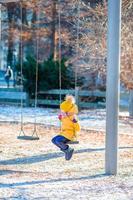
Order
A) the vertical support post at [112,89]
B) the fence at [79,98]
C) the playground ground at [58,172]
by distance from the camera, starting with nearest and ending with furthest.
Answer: the playground ground at [58,172], the vertical support post at [112,89], the fence at [79,98]

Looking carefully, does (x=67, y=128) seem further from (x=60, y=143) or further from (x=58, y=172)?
(x=58, y=172)

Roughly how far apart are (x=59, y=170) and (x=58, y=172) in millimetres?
196

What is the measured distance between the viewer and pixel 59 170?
872cm

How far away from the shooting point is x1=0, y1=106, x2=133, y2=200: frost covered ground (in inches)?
278

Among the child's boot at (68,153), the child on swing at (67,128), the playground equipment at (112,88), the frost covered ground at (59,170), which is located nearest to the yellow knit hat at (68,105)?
the child on swing at (67,128)

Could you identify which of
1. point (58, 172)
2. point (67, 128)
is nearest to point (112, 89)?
point (67, 128)

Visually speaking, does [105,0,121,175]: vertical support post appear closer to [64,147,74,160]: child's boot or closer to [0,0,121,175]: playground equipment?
[0,0,121,175]: playground equipment

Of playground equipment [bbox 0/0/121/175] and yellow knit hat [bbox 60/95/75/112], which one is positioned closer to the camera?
playground equipment [bbox 0/0/121/175]

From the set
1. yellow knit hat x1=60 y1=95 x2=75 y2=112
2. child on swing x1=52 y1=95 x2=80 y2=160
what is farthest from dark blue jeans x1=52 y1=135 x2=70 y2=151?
yellow knit hat x1=60 y1=95 x2=75 y2=112

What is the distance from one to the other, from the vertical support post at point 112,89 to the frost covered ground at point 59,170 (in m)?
0.28

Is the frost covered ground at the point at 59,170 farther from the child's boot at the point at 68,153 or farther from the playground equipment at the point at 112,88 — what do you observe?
the playground equipment at the point at 112,88

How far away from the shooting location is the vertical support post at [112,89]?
841 centimetres

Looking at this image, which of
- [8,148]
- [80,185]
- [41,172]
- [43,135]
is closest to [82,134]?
[43,135]

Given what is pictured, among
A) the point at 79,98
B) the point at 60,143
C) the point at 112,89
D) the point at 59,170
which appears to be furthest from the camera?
the point at 79,98
